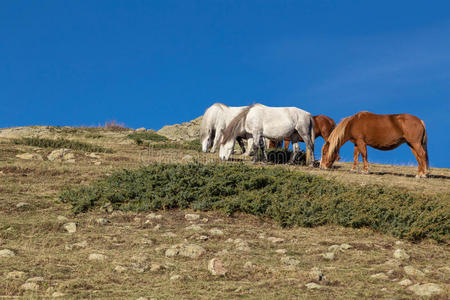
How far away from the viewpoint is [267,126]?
703 inches

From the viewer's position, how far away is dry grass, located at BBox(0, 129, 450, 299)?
517 centimetres

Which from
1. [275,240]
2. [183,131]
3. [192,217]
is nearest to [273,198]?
[192,217]

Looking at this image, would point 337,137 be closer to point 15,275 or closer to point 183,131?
point 15,275

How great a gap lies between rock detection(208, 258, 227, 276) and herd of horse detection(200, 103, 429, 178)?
38.7 ft

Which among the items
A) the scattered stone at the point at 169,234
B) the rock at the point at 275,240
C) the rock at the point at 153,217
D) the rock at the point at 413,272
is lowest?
the rock at the point at 413,272

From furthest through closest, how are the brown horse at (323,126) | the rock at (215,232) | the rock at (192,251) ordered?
1. the brown horse at (323,126)
2. the rock at (215,232)
3. the rock at (192,251)

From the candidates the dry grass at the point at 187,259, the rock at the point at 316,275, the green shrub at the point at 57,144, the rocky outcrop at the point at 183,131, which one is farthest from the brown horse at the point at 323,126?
the rock at the point at 316,275

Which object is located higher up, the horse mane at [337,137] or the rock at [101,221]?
the horse mane at [337,137]

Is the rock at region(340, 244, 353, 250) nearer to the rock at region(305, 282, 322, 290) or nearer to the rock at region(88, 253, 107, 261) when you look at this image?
the rock at region(305, 282, 322, 290)

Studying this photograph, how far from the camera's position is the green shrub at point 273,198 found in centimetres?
836

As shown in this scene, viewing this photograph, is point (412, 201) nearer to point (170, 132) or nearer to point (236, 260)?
point (236, 260)

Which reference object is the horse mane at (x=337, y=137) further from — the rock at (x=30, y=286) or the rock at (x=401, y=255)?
the rock at (x=30, y=286)

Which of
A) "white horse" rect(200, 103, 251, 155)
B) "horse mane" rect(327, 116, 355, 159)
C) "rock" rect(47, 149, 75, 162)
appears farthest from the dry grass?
"white horse" rect(200, 103, 251, 155)

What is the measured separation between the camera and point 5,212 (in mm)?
9211
